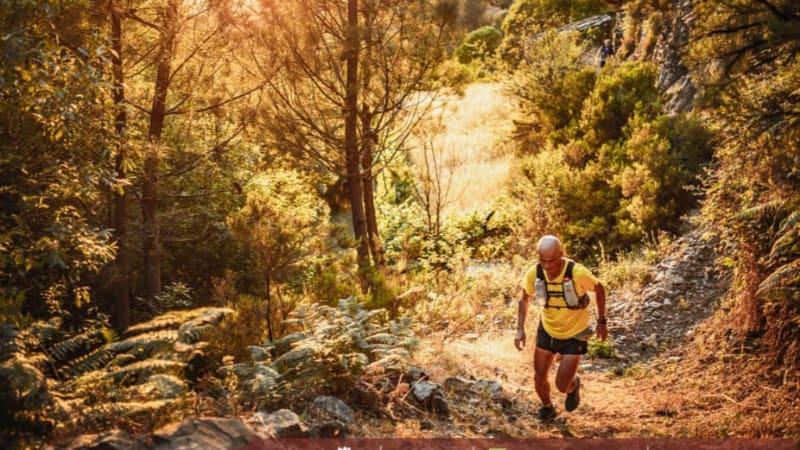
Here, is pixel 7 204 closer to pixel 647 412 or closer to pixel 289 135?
pixel 289 135

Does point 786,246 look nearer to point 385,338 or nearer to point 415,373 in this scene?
point 415,373

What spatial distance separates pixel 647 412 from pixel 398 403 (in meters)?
2.52

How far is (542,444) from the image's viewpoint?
598 cm

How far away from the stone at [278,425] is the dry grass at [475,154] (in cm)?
1168

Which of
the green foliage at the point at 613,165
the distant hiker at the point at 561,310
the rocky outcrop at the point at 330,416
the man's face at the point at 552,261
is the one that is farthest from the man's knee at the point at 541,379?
the green foliage at the point at 613,165

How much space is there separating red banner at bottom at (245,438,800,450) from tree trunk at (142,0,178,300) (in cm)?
415

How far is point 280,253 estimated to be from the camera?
25.3 feet

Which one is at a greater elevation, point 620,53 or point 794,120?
point 620,53

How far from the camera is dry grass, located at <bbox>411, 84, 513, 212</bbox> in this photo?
59.2 ft

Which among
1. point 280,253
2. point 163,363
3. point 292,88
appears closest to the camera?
point 163,363

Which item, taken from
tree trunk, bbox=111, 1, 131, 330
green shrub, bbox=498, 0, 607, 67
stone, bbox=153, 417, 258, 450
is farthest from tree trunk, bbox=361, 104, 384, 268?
green shrub, bbox=498, 0, 607, 67

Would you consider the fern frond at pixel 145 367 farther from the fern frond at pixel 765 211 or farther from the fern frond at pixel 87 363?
the fern frond at pixel 765 211

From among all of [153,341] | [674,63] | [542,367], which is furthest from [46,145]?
[674,63]

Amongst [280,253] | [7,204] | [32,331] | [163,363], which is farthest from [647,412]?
[7,204]
